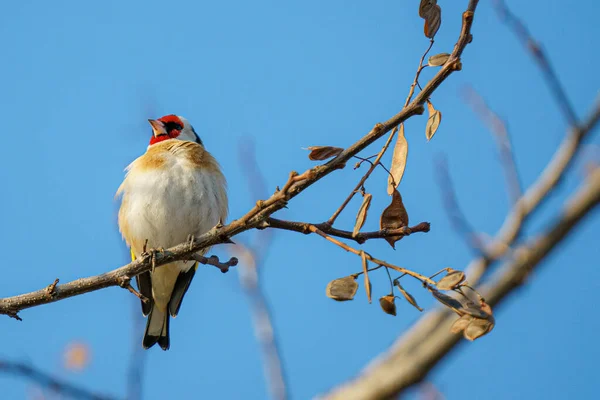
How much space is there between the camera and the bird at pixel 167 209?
15.6 ft

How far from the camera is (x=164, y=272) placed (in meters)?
5.25

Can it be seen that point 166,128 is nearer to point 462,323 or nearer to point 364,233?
point 364,233

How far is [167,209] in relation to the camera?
15.6ft

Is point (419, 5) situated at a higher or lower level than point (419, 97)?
higher

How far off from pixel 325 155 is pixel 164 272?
3.27 meters

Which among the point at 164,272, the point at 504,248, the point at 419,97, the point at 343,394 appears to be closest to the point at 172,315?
the point at 164,272

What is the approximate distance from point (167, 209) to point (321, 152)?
2.71 meters

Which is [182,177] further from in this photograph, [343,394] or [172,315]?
[343,394]

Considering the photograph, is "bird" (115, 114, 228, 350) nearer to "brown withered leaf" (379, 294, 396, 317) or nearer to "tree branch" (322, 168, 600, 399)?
"tree branch" (322, 168, 600, 399)

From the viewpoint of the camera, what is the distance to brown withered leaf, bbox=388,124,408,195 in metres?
2.31

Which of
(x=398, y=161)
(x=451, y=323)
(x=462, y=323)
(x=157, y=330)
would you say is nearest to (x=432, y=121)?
(x=398, y=161)

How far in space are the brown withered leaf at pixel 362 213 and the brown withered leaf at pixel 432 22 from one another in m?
0.54

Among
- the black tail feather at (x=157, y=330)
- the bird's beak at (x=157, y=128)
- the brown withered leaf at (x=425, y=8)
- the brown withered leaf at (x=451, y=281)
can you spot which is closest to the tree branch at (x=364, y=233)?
the brown withered leaf at (x=451, y=281)

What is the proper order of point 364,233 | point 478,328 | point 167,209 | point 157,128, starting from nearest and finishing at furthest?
1. point 478,328
2. point 364,233
3. point 167,209
4. point 157,128
